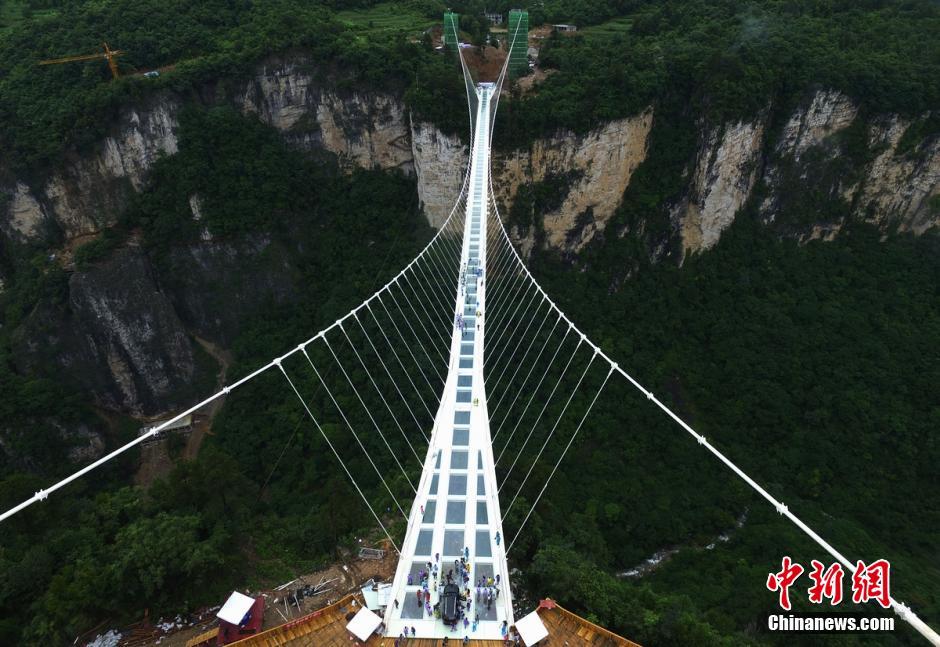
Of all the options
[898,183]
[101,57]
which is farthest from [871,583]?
[101,57]

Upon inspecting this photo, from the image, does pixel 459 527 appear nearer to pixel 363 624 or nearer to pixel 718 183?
pixel 363 624

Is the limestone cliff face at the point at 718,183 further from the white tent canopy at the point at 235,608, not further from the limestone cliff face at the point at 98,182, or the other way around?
the white tent canopy at the point at 235,608

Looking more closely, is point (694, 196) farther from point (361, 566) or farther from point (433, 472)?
point (361, 566)

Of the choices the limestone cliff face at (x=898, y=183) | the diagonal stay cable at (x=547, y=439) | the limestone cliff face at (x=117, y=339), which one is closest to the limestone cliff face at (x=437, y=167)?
the diagonal stay cable at (x=547, y=439)

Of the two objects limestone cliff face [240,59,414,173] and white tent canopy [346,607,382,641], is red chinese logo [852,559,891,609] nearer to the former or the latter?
white tent canopy [346,607,382,641]

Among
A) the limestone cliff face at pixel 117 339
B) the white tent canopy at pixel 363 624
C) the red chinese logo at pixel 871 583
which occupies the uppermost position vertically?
the red chinese logo at pixel 871 583
